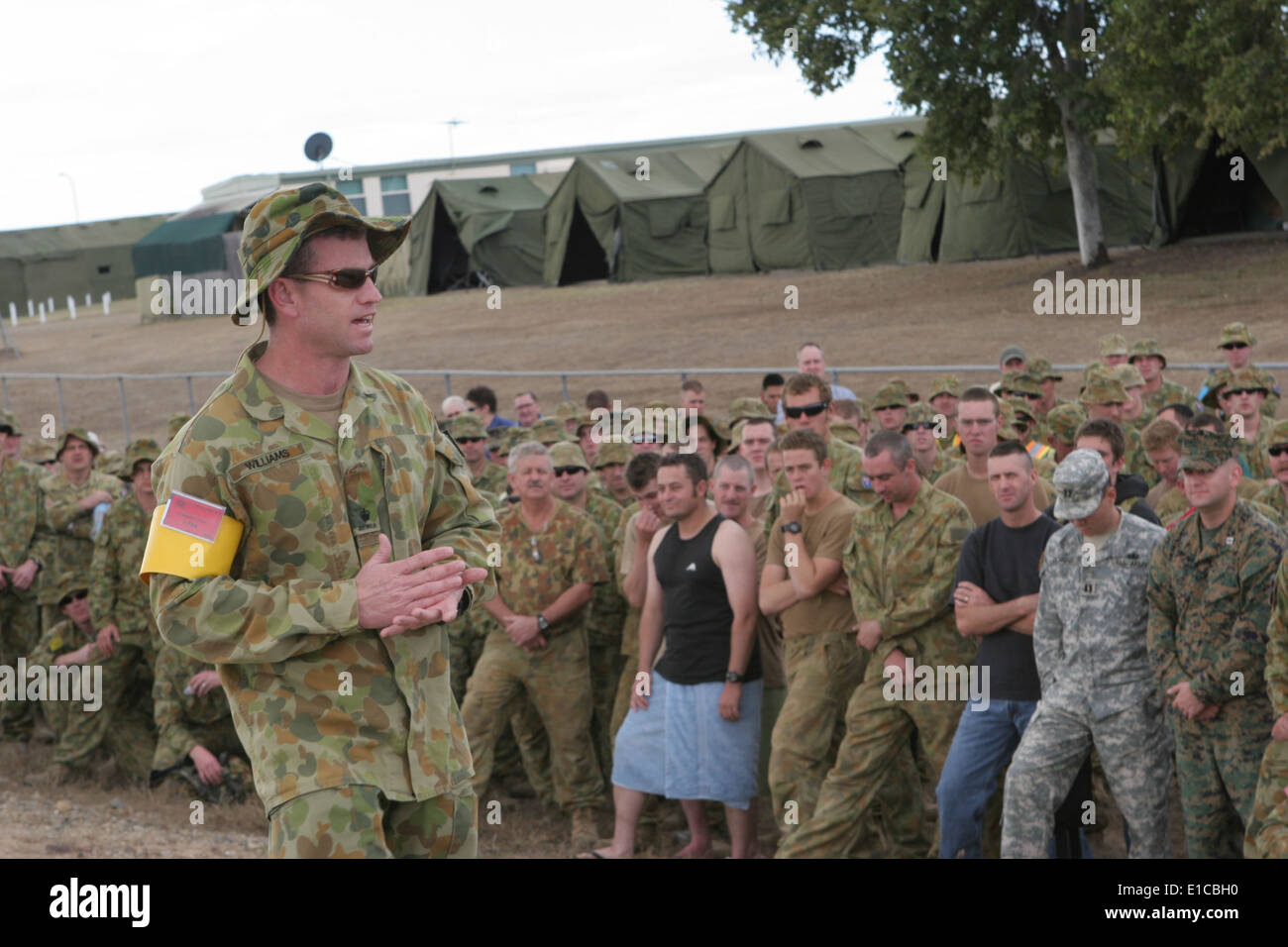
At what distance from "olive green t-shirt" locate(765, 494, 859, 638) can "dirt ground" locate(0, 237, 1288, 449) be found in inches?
368

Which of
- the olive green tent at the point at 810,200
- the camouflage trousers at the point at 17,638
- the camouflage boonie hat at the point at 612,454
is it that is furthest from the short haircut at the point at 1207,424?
the olive green tent at the point at 810,200

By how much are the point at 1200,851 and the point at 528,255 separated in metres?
30.6

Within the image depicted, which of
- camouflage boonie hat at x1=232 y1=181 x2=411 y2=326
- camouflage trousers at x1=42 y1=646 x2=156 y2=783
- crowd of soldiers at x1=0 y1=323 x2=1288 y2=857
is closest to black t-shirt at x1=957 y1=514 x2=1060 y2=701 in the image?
crowd of soldiers at x1=0 y1=323 x2=1288 y2=857

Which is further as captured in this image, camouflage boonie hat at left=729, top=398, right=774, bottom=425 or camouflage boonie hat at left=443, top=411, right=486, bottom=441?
camouflage boonie hat at left=443, top=411, right=486, bottom=441

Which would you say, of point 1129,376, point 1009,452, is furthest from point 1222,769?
point 1129,376

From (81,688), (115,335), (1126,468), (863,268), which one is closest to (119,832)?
(81,688)

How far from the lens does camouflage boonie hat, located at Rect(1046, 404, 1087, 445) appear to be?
9.15 meters

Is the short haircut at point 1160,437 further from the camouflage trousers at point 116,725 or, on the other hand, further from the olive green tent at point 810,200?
the olive green tent at point 810,200

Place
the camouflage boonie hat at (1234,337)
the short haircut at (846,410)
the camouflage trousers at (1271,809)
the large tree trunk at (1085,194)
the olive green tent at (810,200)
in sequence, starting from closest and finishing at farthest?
the camouflage trousers at (1271,809) < the short haircut at (846,410) < the camouflage boonie hat at (1234,337) < the large tree trunk at (1085,194) < the olive green tent at (810,200)

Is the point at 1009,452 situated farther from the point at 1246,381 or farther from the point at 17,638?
the point at 17,638

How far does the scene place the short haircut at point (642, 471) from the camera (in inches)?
328

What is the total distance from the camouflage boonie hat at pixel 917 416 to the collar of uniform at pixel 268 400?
6433mm

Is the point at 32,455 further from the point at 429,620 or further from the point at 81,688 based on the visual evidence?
the point at 429,620

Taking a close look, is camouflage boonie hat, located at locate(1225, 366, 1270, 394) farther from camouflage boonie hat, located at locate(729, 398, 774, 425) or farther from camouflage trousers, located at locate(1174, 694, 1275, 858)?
camouflage trousers, located at locate(1174, 694, 1275, 858)
